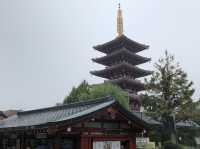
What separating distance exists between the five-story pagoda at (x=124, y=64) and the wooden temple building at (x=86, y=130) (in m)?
34.0

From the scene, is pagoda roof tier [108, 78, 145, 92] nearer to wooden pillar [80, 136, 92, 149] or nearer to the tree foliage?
the tree foliage

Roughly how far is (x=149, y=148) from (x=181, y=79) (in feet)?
28.6

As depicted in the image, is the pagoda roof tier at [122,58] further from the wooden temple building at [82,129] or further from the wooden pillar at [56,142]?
the wooden pillar at [56,142]

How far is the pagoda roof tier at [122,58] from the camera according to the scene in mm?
53625

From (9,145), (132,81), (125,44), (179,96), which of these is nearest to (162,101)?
(179,96)

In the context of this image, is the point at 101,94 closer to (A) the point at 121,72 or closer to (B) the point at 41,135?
(B) the point at 41,135

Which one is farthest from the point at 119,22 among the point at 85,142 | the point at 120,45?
the point at 85,142

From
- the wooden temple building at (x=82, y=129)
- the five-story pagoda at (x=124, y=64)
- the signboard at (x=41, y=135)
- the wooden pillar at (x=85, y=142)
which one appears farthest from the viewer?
the five-story pagoda at (x=124, y=64)

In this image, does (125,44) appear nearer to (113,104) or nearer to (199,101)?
(199,101)

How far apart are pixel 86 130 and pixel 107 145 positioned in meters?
1.63

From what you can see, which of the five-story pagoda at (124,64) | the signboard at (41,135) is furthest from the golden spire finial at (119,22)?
the signboard at (41,135)

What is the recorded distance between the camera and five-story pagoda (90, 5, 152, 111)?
52.5m

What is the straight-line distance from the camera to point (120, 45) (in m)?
55.1

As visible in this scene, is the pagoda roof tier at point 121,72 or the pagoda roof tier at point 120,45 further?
the pagoda roof tier at point 120,45
